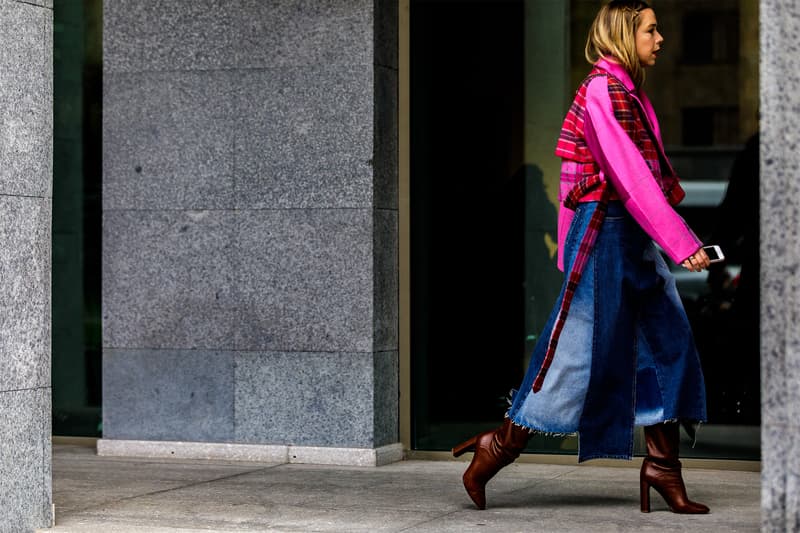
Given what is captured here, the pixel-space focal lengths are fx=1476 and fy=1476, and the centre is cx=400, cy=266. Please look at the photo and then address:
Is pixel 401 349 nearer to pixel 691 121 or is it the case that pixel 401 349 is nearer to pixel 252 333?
pixel 252 333

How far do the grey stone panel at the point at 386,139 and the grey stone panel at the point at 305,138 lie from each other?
0.20 ft

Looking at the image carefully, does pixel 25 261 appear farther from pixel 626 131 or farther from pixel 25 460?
pixel 626 131

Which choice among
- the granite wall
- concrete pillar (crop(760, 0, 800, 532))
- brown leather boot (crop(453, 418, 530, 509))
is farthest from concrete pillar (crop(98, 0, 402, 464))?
concrete pillar (crop(760, 0, 800, 532))

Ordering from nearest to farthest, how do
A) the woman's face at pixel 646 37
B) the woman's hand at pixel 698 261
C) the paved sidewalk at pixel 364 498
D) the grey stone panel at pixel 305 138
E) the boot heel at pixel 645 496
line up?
the woman's hand at pixel 698 261, the paved sidewalk at pixel 364 498, the woman's face at pixel 646 37, the boot heel at pixel 645 496, the grey stone panel at pixel 305 138

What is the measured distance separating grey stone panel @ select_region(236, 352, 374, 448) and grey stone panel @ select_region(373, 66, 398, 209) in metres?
0.92

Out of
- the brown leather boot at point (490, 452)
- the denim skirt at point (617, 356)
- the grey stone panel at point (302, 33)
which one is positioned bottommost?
the brown leather boot at point (490, 452)

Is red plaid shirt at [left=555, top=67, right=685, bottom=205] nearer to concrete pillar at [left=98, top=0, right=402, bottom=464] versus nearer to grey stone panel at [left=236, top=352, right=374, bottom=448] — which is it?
concrete pillar at [left=98, top=0, right=402, bottom=464]

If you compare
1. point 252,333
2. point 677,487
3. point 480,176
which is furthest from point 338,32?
point 677,487

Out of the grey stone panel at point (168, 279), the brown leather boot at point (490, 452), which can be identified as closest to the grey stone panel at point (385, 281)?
the grey stone panel at point (168, 279)

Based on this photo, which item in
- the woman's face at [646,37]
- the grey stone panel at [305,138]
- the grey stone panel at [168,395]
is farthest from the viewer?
the grey stone panel at [168,395]

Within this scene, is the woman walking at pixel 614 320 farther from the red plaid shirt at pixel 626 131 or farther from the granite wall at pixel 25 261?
the granite wall at pixel 25 261

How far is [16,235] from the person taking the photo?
5910mm

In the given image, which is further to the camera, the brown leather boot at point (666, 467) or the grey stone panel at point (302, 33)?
the grey stone panel at point (302, 33)

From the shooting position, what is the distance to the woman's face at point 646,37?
6223 millimetres
